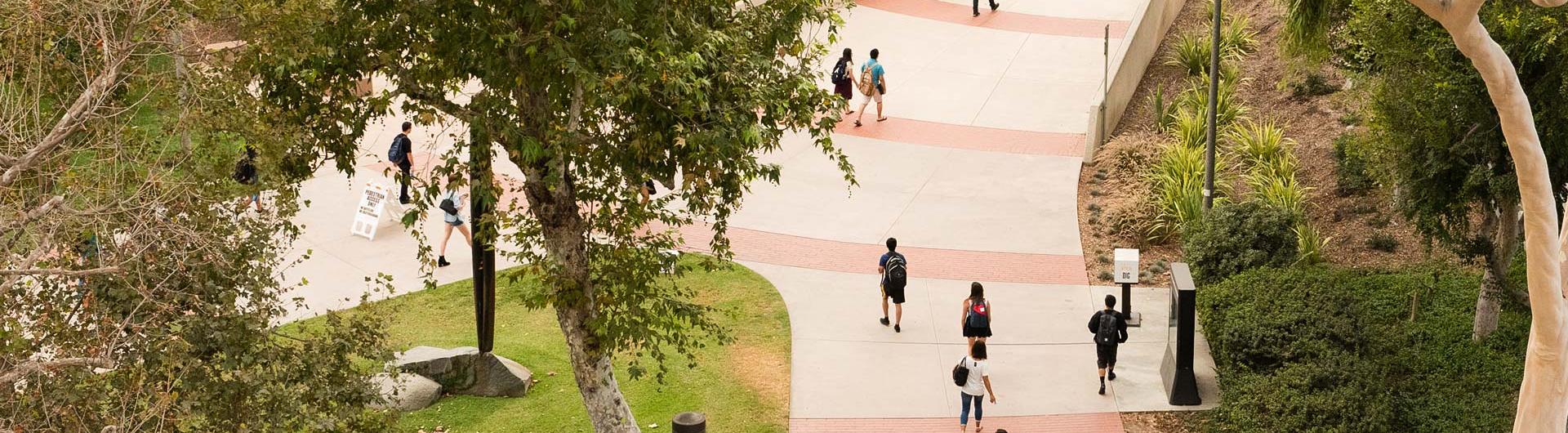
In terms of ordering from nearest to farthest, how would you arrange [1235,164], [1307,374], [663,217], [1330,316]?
[663,217] → [1307,374] → [1330,316] → [1235,164]

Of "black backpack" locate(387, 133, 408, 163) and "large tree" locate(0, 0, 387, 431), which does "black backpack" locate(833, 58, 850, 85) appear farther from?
"large tree" locate(0, 0, 387, 431)

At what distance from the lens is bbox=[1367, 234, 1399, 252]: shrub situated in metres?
17.1

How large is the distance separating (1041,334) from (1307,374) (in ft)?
11.7

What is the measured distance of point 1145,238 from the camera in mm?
17797

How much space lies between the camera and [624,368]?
14641 mm

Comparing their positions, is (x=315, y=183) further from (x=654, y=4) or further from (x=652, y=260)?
(x=654, y=4)

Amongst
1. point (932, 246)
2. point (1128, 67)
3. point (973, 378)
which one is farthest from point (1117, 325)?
point (1128, 67)

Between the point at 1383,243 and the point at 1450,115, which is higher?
the point at 1450,115

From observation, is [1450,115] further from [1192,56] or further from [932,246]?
[1192,56]

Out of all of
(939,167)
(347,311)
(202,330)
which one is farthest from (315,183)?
(202,330)

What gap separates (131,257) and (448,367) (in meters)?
6.20

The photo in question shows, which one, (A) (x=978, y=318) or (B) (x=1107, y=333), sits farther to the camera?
(A) (x=978, y=318)

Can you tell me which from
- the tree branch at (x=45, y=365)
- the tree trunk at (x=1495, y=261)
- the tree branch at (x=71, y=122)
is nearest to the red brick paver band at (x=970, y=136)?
the tree trunk at (x=1495, y=261)

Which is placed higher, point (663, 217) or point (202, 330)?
point (663, 217)
